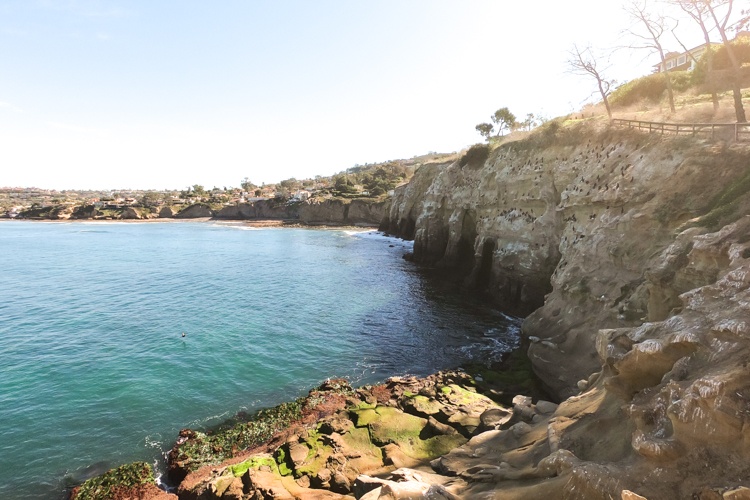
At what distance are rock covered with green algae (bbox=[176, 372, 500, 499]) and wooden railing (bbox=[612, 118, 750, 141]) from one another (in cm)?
1564

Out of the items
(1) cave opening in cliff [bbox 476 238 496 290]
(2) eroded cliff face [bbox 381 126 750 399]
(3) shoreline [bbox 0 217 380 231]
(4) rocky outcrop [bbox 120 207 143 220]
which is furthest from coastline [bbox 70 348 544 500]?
(4) rocky outcrop [bbox 120 207 143 220]

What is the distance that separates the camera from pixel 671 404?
713 centimetres

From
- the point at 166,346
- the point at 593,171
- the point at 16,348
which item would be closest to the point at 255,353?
the point at 166,346

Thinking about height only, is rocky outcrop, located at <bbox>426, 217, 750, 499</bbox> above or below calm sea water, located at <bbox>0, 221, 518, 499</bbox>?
above

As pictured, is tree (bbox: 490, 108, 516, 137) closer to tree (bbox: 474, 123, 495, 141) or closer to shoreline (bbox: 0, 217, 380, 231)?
tree (bbox: 474, 123, 495, 141)

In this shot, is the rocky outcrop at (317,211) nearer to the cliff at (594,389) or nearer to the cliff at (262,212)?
the cliff at (262,212)

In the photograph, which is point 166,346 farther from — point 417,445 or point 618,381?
point 618,381

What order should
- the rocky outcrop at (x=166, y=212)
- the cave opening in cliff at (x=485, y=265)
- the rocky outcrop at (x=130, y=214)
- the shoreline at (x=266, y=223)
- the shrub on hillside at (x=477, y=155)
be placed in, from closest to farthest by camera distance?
the cave opening in cliff at (x=485, y=265), the shrub on hillside at (x=477, y=155), the shoreline at (x=266, y=223), the rocky outcrop at (x=130, y=214), the rocky outcrop at (x=166, y=212)

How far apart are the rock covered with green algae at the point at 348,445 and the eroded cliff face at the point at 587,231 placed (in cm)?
554

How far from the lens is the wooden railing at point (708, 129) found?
655 inches

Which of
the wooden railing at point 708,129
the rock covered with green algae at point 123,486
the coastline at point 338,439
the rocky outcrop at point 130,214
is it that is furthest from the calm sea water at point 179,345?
the rocky outcrop at point 130,214

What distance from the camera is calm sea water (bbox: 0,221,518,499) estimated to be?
1572cm

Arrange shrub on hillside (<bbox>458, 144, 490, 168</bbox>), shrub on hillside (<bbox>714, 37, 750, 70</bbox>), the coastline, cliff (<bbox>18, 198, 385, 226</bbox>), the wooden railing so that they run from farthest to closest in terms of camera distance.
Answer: cliff (<bbox>18, 198, 385, 226</bbox>), shrub on hillside (<bbox>458, 144, 490, 168</bbox>), shrub on hillside (<bbox>714, 37, 750, 70</bbox>), the wooden railing, the coastline

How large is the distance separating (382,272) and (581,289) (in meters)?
26.8
